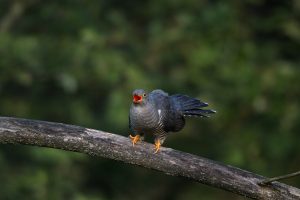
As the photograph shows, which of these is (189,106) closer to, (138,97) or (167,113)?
(167,113)

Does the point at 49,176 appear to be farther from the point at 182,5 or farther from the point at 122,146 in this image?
the point at 122,146

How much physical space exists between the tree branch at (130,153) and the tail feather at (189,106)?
3.54 feet

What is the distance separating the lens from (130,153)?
4461 millimetres

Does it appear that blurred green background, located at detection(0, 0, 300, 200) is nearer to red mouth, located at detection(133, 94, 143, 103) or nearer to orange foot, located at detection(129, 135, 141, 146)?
red mouth, located at detection(133, 94, 143, 103)

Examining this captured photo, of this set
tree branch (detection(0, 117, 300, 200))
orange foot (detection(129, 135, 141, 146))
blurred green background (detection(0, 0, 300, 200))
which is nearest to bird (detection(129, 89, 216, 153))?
orange foot (detection(129, 135, 141, 146))

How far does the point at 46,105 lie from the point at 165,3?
201 cm

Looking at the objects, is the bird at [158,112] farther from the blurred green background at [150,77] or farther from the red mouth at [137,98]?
the blurred green background at [150,77]

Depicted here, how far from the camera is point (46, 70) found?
8.72 meters

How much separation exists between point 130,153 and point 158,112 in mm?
964

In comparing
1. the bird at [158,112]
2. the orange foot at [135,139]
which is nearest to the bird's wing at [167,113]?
the bird at [158,112]

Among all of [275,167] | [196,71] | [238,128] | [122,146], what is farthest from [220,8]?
[122,146]

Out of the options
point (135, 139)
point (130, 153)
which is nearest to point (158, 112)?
point (135, 139)

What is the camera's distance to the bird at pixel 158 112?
205 inches

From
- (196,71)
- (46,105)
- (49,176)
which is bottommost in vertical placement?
(49,176)
